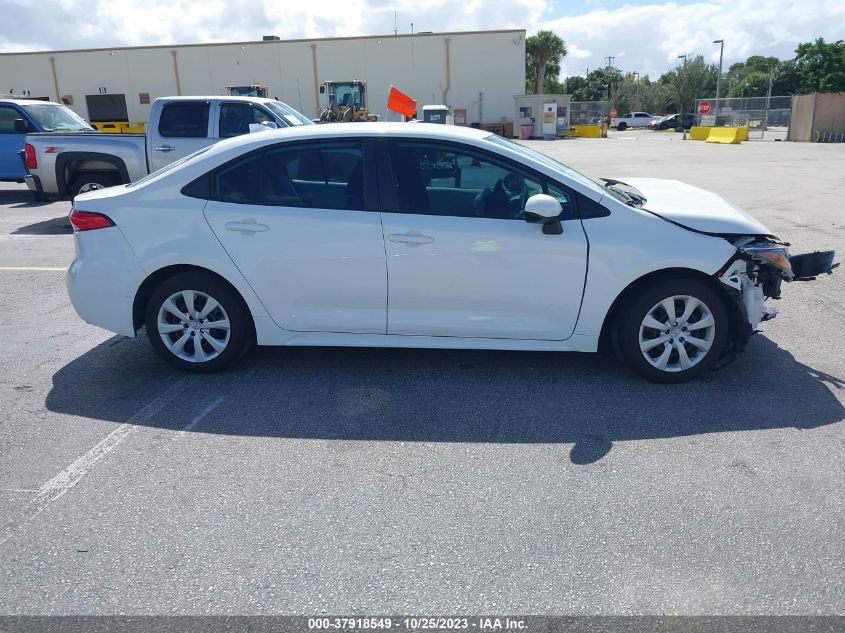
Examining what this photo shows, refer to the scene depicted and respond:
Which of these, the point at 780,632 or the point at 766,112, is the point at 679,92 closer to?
the point at 766,112

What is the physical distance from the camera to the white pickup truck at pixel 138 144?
10992 mm

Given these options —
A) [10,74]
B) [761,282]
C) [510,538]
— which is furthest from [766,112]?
[10,74]

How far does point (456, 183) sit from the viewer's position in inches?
182

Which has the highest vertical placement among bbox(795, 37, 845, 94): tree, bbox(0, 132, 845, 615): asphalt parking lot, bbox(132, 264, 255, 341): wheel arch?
bbox(795, 37, 845, 94): tree

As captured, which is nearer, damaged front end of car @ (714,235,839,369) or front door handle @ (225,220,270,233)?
damaged front end of car @ (714,235,839,369)

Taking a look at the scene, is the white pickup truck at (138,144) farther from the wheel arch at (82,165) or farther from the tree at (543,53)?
the tree at (543,53)

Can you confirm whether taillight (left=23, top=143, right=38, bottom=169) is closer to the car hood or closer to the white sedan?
the white sedan

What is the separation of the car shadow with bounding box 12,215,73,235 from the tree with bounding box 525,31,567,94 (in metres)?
60.7

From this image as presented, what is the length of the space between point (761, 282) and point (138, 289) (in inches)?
170

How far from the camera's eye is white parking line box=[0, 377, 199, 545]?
11.1 ft

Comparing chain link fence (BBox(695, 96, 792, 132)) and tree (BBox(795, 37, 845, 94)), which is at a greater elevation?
tree (BBox(795, 37, 845, 94))

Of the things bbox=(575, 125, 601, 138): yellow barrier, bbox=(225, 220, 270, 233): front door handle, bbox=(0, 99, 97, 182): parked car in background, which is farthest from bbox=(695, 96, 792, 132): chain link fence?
bbox=(225, 220, 270, 233): front door handle

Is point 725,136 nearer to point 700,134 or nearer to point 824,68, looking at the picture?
point 700,134

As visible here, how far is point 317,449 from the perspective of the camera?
390 cm
